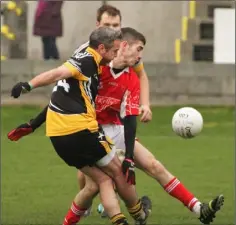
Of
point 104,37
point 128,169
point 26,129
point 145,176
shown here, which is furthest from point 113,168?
point 145,176

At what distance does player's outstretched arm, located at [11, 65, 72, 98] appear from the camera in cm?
820

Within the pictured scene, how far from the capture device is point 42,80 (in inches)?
328

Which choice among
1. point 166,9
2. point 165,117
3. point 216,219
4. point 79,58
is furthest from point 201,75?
point 79,58

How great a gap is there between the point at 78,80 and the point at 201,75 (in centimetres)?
1119

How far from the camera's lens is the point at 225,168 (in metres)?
13.7

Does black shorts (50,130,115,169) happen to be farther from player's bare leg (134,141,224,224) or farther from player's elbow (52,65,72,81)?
player's bare leg (134,141,224,224)

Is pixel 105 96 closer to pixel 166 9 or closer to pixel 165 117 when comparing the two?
pixel 165 117

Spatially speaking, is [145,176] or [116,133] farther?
[145,176]

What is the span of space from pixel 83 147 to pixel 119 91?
0.89 m

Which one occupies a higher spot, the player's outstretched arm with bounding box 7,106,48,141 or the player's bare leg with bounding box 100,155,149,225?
the player's outstretched arm with bounding box 7,106,48,141

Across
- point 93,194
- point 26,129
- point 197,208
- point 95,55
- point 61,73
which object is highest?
point 95,55

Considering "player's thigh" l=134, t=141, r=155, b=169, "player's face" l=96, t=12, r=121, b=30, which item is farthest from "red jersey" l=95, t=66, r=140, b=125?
"player's face" l=96, t=12, r=121, b=30

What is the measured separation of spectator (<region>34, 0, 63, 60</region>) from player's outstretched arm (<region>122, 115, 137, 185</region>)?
11318mm

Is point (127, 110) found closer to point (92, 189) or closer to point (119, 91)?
point (119, 91)
